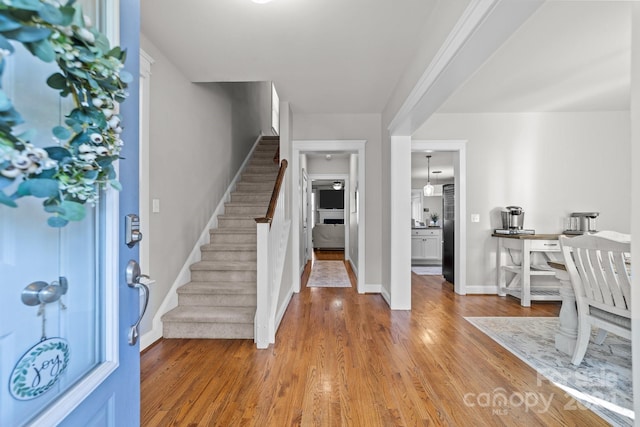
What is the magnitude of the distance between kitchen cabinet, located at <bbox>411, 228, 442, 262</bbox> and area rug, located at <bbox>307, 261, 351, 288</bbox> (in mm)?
1839

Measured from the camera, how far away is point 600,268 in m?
1.97

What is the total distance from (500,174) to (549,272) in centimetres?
143

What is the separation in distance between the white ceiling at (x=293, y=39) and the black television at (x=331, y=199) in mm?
8335

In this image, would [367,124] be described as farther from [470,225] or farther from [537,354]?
[537,354]

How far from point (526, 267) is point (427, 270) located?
8.43 ft

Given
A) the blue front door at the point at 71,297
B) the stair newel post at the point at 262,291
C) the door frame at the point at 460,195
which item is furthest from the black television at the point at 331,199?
the blue front door at the point at 71,297

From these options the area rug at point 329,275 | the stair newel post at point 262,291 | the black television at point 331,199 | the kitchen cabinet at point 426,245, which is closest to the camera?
the stair newel post at point 262,291

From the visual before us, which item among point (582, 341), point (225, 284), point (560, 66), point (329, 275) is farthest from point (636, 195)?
point (329, 275)

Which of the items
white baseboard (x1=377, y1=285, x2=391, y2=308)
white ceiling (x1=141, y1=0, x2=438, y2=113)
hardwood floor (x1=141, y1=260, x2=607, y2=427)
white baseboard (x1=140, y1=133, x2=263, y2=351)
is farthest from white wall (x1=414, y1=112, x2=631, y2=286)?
white baseboard (x1=140, y1=133, x2=263, y2=351)

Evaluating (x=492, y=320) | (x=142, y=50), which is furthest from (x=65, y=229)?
(x=492, y=320)

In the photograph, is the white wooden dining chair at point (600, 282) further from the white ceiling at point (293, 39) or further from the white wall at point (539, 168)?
the white wall at point (539, 168)

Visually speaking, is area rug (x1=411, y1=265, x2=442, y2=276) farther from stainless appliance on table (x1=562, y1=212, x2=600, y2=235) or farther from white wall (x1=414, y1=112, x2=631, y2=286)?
stainless appliance on table (x1=562, y1=212, x2=600, y2=235)

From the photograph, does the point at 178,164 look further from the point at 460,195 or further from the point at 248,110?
the point at 460,195

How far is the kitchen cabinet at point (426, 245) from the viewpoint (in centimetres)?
720
